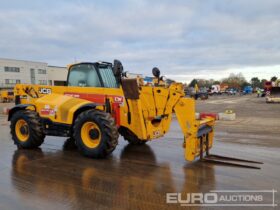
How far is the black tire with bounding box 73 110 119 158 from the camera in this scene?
Result: 21.6ft

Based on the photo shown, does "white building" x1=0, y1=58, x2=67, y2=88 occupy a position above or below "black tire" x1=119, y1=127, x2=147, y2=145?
above

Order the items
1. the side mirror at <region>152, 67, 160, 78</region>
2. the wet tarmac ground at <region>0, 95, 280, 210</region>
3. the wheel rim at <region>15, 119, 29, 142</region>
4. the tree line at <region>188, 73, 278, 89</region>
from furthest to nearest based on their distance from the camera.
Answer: the tree line at <region>188, 73, 278, 89</region> → the wheel rim at <region>15, 119, 29, 142</region> → the side mirror at <region>152, 67, 160, 78</region> → the wet tarmac ground at <region>0, 95, 280, 210</region>

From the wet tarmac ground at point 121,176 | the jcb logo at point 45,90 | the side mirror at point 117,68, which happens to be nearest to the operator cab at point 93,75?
the side mirror at point 117,68

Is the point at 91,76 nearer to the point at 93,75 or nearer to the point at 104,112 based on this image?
the point at 93,75

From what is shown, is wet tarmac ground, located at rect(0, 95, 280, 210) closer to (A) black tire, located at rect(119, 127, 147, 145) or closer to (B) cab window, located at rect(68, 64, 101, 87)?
(A) black tire, located at rect(119, 127, 147, 145)

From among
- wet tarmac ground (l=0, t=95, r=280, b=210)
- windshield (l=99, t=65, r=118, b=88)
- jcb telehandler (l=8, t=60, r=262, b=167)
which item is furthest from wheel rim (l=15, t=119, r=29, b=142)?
windshield (l=99, t=65, r=118, b=88)

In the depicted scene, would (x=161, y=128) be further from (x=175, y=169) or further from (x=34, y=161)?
(x=34, y=161)

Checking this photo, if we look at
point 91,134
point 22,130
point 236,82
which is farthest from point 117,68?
point 236,82

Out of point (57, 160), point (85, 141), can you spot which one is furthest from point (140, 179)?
point (57, 160)

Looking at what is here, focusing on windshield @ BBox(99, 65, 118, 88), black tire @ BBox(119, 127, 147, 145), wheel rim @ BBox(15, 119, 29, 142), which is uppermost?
windshield @ BBox(99, 65, 118, 88)

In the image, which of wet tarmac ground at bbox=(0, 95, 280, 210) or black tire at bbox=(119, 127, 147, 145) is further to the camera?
black tire at bbox=(119, 127, 147, 145)

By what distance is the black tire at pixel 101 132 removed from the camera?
6.58 metres

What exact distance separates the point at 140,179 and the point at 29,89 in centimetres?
501

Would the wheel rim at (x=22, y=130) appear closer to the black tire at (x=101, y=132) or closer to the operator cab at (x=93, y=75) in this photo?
the operator cab at (x=93, y=75)
